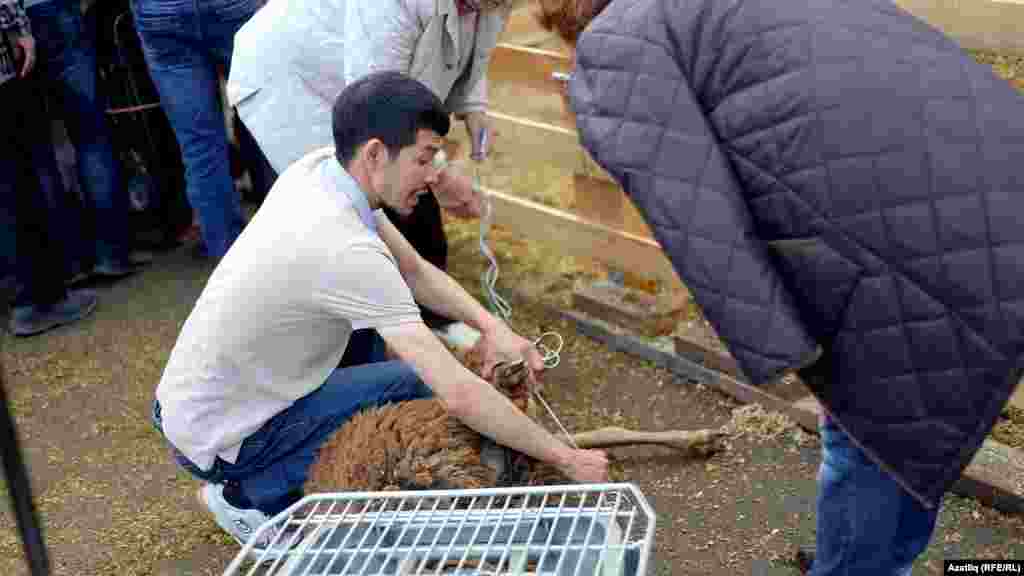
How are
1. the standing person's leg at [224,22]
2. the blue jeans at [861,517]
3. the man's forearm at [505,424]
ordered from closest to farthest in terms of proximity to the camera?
1. the blue jeans at [861,517]
2. the man's forearm at [505,424]
3. the standing person's leg at [224,22]

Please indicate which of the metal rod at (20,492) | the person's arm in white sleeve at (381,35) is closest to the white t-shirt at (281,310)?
the person's arm in white sleeve at (381,35)

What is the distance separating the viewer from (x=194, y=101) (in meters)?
3.98

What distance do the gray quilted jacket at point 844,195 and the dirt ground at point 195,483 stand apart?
109cm

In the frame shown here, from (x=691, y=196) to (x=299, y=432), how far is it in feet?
4.39

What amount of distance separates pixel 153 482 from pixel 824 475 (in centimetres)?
213

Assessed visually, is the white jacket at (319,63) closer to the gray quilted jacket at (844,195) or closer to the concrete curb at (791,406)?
the concrete curb at (791,406)

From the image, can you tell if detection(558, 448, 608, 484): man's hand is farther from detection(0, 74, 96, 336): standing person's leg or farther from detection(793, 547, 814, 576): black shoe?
detection(0, 74, 96, 336): standing person's leg

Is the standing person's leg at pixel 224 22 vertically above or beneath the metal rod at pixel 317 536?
above

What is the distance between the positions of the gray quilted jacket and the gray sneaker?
319 cm

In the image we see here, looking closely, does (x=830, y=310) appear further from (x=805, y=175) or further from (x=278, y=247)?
(x=278, y=247)

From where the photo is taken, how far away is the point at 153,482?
133 inches

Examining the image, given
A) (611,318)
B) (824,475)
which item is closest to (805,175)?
(824,475)

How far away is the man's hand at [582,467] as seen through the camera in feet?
7.71

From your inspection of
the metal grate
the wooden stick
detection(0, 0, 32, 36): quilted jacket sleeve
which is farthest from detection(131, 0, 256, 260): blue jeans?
the metal grate
